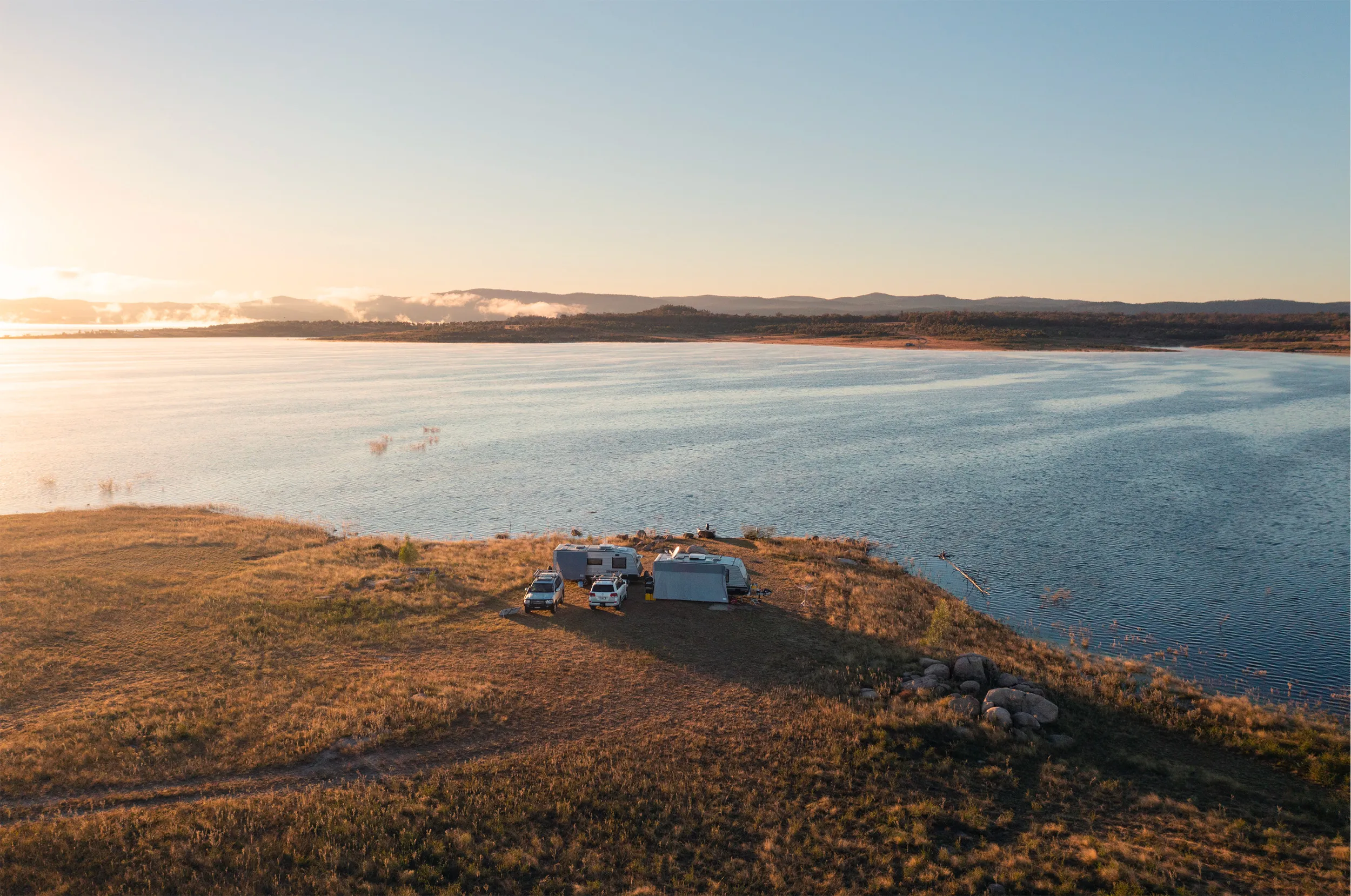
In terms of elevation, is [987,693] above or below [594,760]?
above

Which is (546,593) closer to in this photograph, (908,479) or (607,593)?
(607,593)

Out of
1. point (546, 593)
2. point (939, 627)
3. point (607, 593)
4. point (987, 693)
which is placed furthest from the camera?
point (607, 593)

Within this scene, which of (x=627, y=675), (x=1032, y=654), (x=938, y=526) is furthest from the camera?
(x=938, y=526)

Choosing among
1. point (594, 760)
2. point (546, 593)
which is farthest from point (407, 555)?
point (594, 760)

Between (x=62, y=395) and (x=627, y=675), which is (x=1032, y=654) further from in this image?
(x=62, y=395)

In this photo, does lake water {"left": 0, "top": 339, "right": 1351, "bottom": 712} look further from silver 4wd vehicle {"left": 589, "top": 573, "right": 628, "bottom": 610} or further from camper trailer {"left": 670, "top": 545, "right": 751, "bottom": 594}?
silver 4wd vehicle {"left": 589, "top": 573, "right": 628, "bottom": 610}

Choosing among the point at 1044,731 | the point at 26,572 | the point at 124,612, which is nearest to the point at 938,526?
the point at 1044,731
